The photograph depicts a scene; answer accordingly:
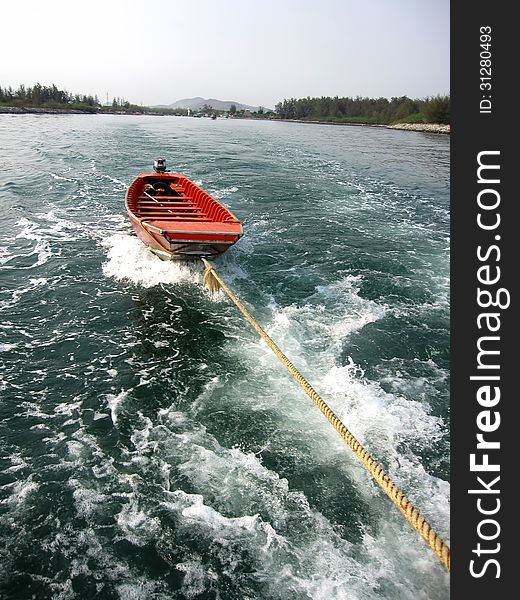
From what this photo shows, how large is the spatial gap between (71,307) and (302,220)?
11862 millimetres

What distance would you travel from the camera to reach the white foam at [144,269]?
509 inches

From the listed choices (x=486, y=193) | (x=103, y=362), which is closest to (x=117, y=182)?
(x=103, y=362)

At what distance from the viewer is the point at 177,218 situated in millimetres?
14234

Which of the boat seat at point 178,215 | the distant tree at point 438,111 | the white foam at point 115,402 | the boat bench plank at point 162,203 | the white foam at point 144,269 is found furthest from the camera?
the distant tree at point 438,111

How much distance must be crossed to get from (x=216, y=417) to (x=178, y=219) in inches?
327

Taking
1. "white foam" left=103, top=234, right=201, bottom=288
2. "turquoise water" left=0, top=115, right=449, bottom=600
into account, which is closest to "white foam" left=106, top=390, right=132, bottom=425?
"turquoise water" left=0, top=115, right=449, bottom=600

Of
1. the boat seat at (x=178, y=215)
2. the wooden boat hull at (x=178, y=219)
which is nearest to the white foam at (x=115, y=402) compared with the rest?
the wooden boat hull at (x=178, y=219)

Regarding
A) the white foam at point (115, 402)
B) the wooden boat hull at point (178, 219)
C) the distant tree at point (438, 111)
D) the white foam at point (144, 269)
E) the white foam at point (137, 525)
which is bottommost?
the white foam at point (137, 525)

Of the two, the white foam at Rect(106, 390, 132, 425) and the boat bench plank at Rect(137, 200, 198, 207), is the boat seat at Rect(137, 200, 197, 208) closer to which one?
the boat bench plank at Rect(137, 200, 198, 207)

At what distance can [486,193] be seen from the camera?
4414 mm

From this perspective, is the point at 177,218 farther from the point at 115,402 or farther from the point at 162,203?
the point at 115,402

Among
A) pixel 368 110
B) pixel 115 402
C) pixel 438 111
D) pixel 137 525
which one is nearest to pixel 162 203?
pixel 115 402

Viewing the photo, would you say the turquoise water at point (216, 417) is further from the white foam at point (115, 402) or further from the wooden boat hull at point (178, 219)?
the wooden boat hull at point (178, 219)

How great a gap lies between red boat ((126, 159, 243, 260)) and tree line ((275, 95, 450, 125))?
3458 inches
